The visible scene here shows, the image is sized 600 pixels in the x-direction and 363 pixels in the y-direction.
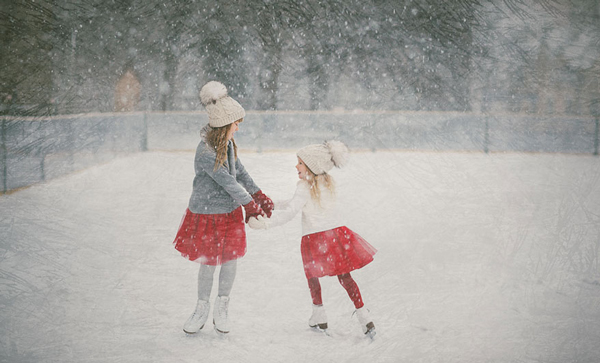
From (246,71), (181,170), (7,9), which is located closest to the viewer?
(7,9)

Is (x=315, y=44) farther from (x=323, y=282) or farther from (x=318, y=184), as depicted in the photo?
(x=318, y=184)

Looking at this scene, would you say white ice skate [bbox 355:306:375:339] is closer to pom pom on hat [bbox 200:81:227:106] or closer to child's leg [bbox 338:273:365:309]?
child's leg [bbox 338:273:365:309]

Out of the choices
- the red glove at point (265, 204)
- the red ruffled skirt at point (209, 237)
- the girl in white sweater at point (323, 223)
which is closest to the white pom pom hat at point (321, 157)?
the girl in white sweater at point (323, 223)

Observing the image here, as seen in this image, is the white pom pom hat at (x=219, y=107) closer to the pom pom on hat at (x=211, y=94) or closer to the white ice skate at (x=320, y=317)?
the pom pom on hat at (x=211, y=94)

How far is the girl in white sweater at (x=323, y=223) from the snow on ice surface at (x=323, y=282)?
0.27 metres

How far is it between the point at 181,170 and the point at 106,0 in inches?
124

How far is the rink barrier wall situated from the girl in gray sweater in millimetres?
5324

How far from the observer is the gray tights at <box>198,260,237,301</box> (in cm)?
208

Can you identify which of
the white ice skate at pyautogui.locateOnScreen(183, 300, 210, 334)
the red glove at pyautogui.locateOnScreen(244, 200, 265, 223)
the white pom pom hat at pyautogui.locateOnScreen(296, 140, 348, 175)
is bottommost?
the white ice skate at pyautogui.locateOnScreen(183, 300, 210, 334)

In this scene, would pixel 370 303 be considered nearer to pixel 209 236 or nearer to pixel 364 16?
pixel 209 236

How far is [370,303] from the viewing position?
97.0 inches

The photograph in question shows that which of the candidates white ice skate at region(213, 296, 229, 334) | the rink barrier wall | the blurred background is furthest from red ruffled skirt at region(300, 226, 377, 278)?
the rink barrier wall

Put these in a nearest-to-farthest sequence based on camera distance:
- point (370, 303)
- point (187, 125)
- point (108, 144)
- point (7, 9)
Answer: point (370, 303) → point (7, 9) → point (108, 144) → point (187, 125)

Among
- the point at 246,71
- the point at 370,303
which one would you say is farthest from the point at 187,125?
A: the point at 370,303
